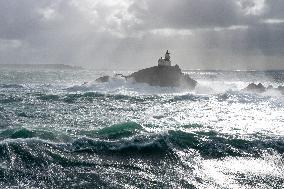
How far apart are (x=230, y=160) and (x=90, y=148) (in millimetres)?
7406

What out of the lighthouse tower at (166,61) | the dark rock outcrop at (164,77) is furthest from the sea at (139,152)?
the lighthouse tower at (166,61)

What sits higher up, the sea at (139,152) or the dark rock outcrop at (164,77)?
the dark rock outcrop at (164,77)

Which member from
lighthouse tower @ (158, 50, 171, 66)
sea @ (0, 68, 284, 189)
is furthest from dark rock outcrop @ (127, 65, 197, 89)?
sea @ (0, 68, 284, 189)

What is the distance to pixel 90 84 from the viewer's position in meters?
70.6

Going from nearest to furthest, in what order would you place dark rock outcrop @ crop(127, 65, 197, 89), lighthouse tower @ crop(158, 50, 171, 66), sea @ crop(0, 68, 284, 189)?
sea @ crop(0, 68, 284, 189) → dark rock outcrop @ crop(127, 65, 197, 89) → lighthouse tower @ crop(158, 50, 171, 66)

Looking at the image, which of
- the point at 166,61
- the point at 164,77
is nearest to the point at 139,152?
the point at 164,77

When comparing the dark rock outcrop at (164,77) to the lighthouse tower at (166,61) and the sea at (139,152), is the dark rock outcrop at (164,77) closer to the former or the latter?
the lighthouse tower at (166,61)

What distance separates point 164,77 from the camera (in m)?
69.4

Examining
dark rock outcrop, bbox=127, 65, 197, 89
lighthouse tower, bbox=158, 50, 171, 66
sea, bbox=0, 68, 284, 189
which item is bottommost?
sea, bbox=0, 68, 284, 189

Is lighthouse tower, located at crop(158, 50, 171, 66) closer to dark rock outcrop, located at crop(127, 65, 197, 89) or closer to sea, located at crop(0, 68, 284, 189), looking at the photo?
dark rock outcrop, located at crop(127, 65, 197, 89)

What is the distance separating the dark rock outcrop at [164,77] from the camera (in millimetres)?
68875

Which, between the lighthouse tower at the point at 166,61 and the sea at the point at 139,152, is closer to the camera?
the sea at the point at 139,152

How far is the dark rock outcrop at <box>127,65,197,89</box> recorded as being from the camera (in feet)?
226

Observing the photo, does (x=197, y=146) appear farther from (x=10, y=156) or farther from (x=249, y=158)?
(x=10, y=156)
